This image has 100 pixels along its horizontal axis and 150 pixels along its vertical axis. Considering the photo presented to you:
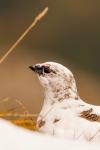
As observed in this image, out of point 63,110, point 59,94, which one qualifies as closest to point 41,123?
point 63,110

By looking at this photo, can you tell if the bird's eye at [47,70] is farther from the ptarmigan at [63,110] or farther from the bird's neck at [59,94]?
the bird's neck at [59,94]

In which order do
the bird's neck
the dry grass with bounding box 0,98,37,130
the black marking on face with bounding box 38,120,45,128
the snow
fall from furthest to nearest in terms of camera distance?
the bird's neck
the black marking on face with bounding box 38,120,45,128
the dry grass with bounding box 0,98,37,130
the snow

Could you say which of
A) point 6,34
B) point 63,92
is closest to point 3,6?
point 6,34

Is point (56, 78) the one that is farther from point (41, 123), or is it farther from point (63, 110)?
point (41, 123)

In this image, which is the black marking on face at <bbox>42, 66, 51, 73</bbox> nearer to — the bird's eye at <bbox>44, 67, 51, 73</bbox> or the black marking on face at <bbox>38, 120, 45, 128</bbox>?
the bird's eye at <bbox>44, 67, 51, 73</bbox>

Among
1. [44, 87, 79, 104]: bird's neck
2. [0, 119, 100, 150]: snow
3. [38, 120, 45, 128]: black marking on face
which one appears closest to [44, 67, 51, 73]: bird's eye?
[44, 87, 79, 104]: bird's neck

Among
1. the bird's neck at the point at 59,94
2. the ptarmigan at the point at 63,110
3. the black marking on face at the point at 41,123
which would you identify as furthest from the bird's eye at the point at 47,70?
the black marking on face at the point at 41,123

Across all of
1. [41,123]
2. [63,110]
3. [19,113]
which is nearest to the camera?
[19,113]

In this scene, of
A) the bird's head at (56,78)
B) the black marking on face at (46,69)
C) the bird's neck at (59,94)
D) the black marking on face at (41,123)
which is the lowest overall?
the black marking on face at (41,123)

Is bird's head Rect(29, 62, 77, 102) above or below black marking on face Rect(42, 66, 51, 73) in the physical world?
below
